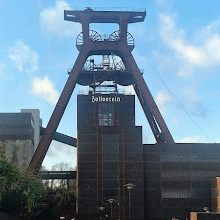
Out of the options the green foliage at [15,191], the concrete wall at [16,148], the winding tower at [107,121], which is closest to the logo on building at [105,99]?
the winding tower at [107,121]

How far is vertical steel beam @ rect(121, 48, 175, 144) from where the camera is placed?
73312 millimetres

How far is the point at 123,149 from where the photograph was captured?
69.9 meters

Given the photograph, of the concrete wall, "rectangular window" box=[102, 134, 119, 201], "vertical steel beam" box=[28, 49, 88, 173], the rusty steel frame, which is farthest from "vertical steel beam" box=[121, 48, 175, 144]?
the concrete wall

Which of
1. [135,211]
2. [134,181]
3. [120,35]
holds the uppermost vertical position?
[120,35]

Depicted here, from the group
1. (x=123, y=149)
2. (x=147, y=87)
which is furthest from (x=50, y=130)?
(x=147, y=87)

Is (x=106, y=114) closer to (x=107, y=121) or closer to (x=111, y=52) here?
(x=107, y=121)

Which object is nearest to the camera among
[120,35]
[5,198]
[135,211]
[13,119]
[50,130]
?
[5,198]

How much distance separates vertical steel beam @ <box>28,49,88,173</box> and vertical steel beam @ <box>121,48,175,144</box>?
750cm

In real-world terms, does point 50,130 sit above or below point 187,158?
above

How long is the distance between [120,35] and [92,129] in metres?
18.7

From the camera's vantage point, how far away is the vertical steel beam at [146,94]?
73.3 m

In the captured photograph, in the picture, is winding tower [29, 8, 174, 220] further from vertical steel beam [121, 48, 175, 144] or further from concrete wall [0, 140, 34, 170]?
concrete wall [0, 140, 34, 170]

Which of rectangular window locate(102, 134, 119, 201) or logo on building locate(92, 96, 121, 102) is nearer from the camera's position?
rectangular window locate(102, 134, 119, 201)

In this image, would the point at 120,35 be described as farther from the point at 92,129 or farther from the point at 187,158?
the point at 187,158
